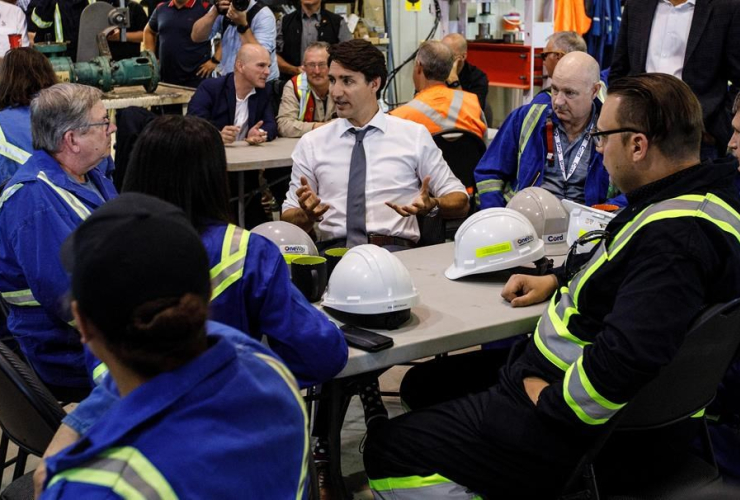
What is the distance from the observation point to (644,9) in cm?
463

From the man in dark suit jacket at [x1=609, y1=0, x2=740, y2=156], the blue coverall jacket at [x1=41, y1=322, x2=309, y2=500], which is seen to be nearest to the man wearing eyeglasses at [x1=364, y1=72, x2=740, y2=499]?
the blue coverall jacket at [x1=41, y1=322, x2=309, y2=500]

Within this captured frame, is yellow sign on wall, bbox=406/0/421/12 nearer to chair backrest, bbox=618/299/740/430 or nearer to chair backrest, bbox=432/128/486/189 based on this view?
chair backrest, bbox=432/128/486/189

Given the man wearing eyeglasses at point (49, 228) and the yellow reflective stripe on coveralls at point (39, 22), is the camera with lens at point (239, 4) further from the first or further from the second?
the man wearing eyeglasses at point (49, 228)

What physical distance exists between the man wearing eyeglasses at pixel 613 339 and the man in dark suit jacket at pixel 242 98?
339 cm

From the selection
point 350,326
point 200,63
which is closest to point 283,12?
point 200,63

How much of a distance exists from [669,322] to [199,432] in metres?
1.13

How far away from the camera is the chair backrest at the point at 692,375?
181 cm

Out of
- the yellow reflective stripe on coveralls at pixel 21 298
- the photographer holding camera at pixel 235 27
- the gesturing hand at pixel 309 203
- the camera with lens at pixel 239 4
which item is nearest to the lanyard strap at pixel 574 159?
the gesturing hand at pixel 309 203

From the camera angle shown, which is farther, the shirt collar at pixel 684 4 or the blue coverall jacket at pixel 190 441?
the shirt collar at pixel 684 4

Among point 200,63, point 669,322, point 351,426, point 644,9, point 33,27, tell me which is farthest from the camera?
point 33,27

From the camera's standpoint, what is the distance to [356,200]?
135 inches

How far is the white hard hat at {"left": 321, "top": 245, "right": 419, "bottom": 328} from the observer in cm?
218

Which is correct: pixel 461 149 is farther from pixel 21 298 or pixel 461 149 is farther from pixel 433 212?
pixel 21 298

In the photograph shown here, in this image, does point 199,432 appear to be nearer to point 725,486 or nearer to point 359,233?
point 725,486
